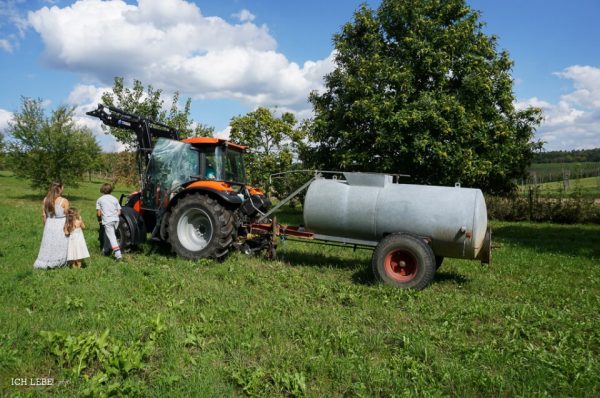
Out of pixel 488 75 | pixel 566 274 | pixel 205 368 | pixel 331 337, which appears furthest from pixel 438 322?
pixel 488 75

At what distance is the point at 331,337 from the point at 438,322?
1.57 meters

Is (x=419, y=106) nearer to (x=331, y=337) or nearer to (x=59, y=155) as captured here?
(x=331, y=337)

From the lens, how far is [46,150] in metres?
26.2

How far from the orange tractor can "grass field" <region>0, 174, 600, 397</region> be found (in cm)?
70

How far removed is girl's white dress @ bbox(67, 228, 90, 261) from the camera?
26.1ft

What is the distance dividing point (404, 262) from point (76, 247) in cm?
595

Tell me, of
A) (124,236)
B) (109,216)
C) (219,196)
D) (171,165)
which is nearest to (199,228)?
(219,196)

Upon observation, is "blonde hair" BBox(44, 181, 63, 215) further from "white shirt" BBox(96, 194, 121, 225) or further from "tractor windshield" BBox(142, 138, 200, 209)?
"tractor windshield" BBox(142, 138, 200, 209)

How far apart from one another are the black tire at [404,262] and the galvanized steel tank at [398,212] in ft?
0.98

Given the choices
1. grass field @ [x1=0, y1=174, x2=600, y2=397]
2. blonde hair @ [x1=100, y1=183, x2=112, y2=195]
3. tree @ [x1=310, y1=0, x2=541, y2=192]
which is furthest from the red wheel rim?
tree @ [x1=310, y1=0, x2=541, y2=192]

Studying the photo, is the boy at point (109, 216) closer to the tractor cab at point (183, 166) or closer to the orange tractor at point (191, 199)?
the orange tractor at point (191, 199)

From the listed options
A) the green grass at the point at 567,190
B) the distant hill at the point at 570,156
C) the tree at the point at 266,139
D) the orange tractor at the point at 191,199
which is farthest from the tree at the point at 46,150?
the distant hill at the point at 570,156

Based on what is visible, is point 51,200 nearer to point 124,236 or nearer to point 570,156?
point 124,236

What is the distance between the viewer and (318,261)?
30.7ft
